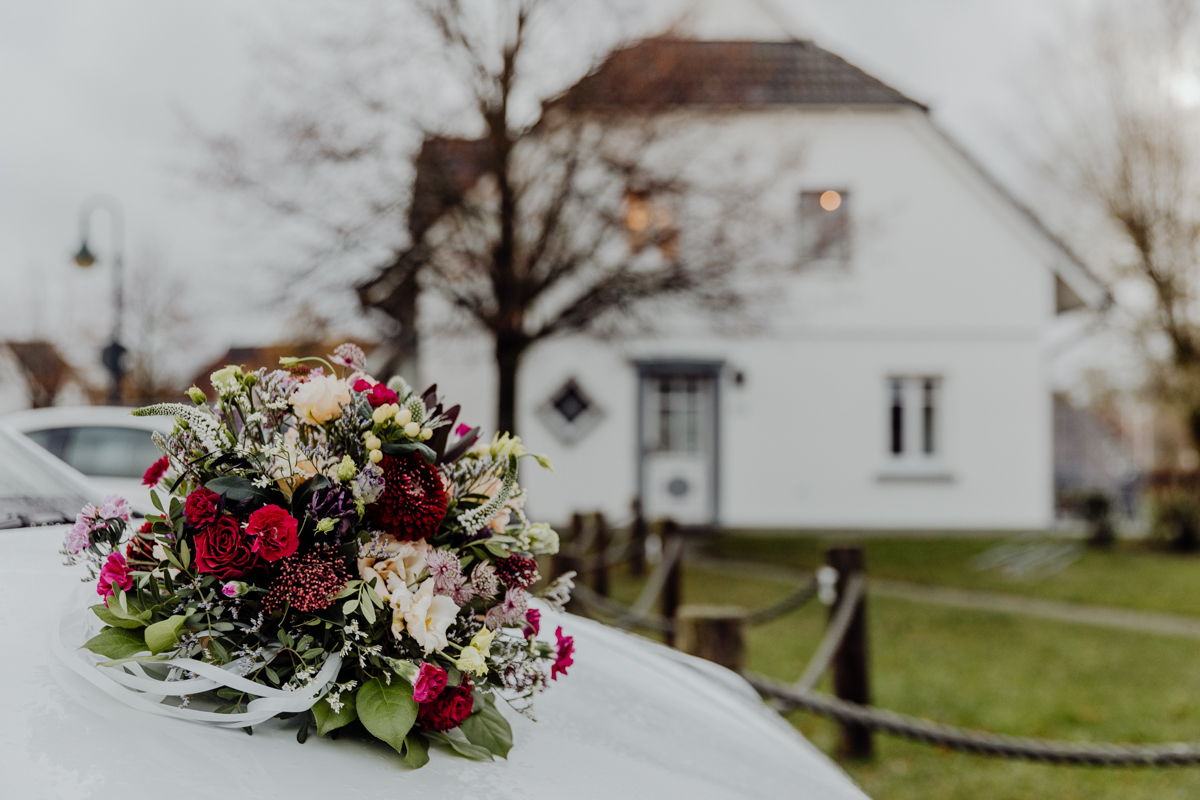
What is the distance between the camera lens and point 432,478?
4.30ft

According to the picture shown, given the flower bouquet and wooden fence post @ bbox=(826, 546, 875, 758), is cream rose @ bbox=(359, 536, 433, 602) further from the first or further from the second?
wooden fence post @ bbox=(826, 546, 875, 758)

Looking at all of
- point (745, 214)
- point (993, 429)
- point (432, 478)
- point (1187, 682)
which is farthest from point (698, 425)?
point (432, 478)

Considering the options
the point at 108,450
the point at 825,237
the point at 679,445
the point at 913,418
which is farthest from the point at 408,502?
the point at 913,418

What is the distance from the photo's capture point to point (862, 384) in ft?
53.9

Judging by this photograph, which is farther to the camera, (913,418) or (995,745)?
(913,418)

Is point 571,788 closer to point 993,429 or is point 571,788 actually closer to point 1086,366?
point 993,429

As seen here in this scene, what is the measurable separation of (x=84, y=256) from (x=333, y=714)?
16.6 metres

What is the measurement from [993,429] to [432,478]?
1672cm

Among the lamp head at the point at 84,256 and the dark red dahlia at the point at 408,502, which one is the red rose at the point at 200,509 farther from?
the lamp head at the point at 84,256

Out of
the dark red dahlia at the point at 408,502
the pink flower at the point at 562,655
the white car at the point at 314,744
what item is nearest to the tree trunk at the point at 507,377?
the white car at the point at 314,744

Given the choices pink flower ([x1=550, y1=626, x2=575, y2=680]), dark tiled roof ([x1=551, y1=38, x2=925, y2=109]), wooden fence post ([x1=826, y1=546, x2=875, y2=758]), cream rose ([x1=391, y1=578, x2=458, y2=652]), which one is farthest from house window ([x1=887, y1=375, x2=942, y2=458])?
cream rose ([x1=391, y1=578, x2=458, y2=652])

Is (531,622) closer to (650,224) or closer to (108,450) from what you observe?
(108,450)

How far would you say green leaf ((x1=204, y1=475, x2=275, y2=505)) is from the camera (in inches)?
48.3

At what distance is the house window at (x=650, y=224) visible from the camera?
1004 cm
